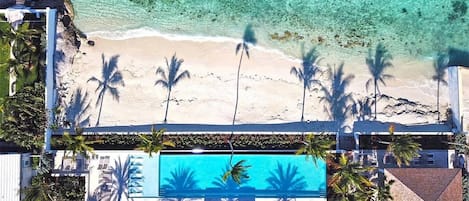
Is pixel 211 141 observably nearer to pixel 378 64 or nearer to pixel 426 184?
pixel 378 64

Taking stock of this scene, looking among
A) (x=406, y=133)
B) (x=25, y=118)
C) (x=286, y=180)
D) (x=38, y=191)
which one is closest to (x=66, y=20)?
(x=25, y=118)

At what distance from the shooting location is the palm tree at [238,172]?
20594 mm

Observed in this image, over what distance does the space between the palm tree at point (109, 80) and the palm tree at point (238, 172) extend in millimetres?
6162

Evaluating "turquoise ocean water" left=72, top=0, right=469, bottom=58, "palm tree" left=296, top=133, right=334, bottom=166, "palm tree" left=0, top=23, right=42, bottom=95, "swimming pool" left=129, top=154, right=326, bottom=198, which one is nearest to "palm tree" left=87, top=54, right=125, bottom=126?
"turquoise ocean water" left=72, top=0, right=469, bottom=58

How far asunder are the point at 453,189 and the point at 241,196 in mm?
8821

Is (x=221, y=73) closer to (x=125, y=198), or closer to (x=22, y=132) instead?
(x=125, y=198)

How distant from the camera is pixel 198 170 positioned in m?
21.5

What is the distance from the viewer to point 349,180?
20.3m

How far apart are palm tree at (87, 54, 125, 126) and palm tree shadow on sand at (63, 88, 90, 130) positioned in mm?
544

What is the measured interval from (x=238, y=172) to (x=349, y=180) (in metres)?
4.59

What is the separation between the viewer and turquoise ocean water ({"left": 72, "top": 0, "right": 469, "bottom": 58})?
2275cm

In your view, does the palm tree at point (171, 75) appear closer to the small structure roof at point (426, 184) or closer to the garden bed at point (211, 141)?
the garden bed at point (211, 141)

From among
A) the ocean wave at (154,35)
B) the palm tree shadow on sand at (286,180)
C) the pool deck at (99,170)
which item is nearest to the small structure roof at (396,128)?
the palm tree shadow on sand at (286,180)

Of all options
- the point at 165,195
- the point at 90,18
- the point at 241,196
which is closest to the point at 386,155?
the point at 241,196
